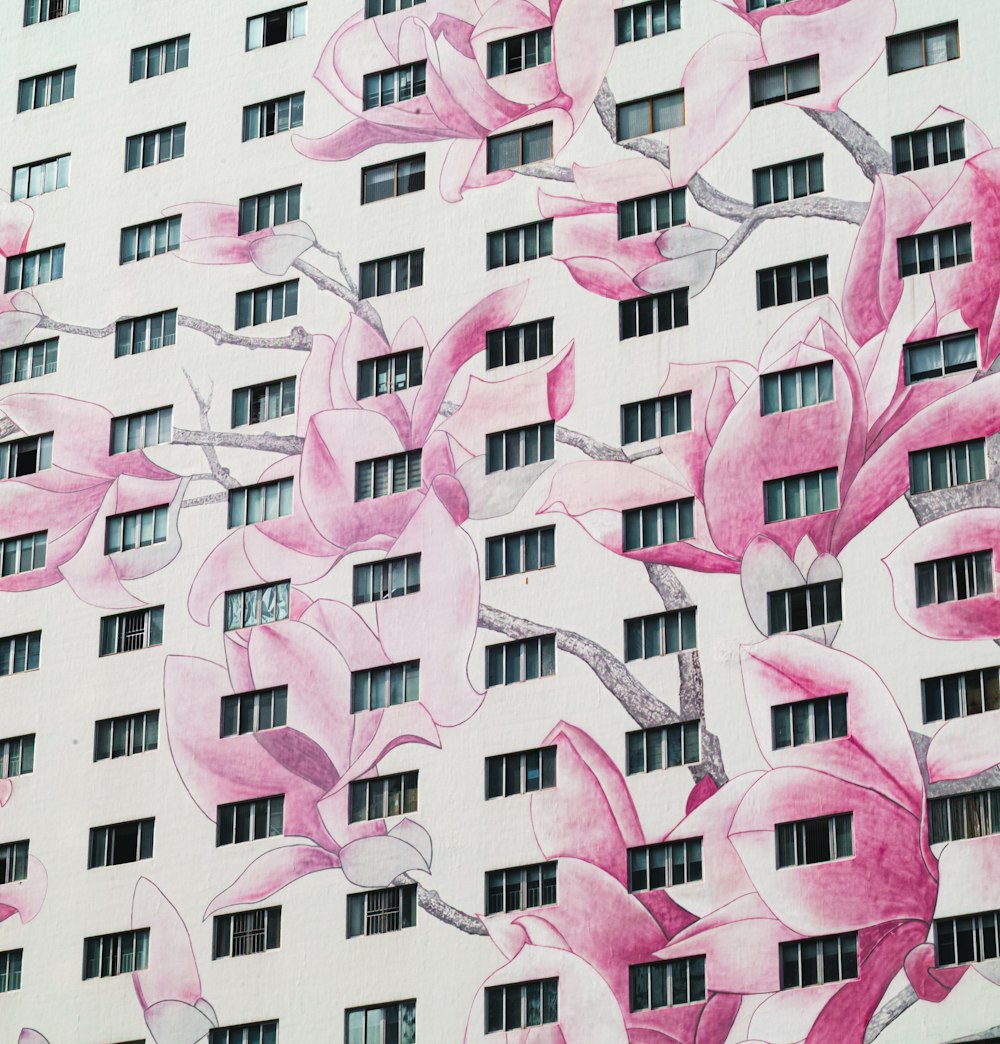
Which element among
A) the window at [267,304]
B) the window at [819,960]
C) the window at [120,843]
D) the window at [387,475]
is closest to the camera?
the window at [819,960]

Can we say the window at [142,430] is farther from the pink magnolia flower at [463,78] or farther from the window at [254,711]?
the pink magnolia flower at [463,78]

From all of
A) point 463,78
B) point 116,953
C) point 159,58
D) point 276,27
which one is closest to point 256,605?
point 116,953

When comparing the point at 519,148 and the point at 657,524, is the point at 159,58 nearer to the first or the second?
the point at 519,148

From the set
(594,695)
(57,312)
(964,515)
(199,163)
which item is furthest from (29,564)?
(964,515)

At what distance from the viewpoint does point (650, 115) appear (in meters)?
45.4

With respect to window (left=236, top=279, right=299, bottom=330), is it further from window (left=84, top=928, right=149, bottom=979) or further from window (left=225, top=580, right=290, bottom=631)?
window (left=84, top=928, right=149, bottom=979)

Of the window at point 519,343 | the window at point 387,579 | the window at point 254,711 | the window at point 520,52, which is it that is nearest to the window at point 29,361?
the window at point 254,711

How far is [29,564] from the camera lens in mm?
47250

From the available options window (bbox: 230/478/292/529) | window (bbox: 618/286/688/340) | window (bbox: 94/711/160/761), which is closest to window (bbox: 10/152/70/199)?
window (bbox: 230/478/292/529)

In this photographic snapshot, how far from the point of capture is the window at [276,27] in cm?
4944

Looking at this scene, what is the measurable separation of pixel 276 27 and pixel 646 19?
8238 millimetres

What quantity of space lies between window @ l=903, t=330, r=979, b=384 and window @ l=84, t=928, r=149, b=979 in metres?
17.1

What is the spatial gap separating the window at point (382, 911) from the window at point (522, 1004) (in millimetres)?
2124

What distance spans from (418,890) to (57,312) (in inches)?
604
